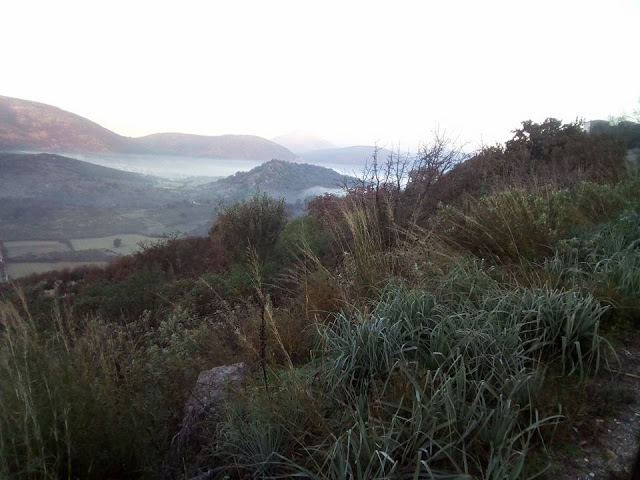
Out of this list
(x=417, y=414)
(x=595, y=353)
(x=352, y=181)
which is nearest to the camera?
A: (x=417, y=414)

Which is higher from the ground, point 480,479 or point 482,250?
point 482,250

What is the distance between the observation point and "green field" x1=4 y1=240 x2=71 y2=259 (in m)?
14.6

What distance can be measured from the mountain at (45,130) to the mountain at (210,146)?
18.8 feet

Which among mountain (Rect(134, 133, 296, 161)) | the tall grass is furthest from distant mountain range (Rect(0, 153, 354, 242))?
the tall grass

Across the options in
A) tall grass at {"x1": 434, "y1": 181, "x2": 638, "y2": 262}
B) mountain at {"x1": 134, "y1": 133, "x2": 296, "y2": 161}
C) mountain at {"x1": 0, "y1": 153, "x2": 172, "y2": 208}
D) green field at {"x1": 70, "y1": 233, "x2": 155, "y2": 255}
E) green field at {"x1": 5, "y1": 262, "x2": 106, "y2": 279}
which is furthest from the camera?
mountain at {"x1": 134, "y1": 133, "x2": 296, "y2": 161}

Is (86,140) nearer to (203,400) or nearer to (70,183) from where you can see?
(70,183)

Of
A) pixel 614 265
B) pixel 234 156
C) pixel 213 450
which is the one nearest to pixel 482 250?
pixel 614 265

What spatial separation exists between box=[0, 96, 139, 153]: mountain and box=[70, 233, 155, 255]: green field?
861 centimetres

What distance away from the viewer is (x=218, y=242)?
1087 cm

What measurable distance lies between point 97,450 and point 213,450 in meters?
0.51

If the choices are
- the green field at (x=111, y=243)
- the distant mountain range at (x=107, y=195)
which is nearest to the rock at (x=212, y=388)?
the distant mountain range at (x=107, y=195)

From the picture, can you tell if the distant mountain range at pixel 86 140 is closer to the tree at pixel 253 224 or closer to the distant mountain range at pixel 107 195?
the distant mountain range at pixel 107 195

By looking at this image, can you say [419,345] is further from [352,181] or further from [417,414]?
[352,181]

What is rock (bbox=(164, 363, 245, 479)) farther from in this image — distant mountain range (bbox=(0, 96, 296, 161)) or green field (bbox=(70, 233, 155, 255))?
distant mountain range (bbox=(0, 96, 296, 161))
